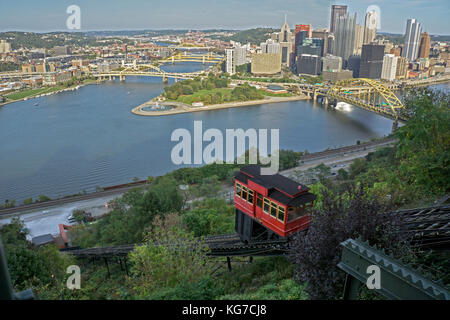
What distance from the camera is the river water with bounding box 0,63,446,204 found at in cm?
1077

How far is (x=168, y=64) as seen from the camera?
1697 inches

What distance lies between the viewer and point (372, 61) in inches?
1293

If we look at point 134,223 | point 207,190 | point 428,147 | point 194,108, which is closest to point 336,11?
point 194,108

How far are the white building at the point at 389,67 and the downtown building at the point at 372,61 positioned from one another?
39cm

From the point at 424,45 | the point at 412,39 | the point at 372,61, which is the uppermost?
the point at 412,39

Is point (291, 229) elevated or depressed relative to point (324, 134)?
elevated

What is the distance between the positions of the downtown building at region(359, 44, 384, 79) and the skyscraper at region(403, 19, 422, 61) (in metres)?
8.94

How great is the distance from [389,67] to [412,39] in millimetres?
10695

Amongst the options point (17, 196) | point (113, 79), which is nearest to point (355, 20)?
point (113, 79)

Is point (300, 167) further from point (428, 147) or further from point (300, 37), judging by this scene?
point (300, 37)

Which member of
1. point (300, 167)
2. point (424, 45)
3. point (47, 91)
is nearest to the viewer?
point (300, 167)

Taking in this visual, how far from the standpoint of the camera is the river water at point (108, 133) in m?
10.8
